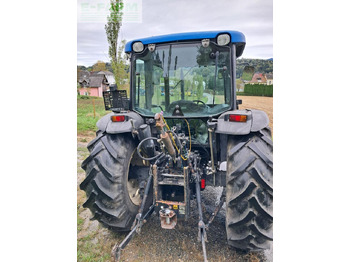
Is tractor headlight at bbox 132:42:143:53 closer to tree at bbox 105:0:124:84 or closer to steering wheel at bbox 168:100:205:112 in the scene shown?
tree at bbox 105:0:124:84

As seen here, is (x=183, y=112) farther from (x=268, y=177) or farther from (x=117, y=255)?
(x=117, y=255)

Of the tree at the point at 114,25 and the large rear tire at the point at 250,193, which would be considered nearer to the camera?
the large rear tire at the point at 250,193

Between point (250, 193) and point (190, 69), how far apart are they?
4.36 ft

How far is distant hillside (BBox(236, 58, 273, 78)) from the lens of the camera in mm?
1819

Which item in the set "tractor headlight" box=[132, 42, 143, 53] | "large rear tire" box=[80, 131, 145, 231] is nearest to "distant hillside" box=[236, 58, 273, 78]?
"tractor headlight" box=[132, 42, 143, 53]

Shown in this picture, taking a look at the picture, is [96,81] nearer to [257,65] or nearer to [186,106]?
[186,106]

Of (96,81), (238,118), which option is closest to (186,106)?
(238,118)

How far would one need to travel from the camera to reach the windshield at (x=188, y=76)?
241 cm

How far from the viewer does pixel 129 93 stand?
2828 millimetres

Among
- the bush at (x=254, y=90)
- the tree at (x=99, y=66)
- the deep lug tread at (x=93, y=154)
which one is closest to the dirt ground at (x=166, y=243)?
the bush at (x=254, y=90)

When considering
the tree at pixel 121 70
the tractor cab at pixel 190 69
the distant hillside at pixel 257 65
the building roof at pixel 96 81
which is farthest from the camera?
the building roof at pixel 96 81

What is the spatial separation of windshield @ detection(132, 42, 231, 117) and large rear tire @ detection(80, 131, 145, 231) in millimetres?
618

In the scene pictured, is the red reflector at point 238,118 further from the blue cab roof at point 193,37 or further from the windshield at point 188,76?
the blue cab roof at point 193,37

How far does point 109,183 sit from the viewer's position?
2.23 metres
